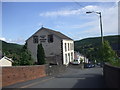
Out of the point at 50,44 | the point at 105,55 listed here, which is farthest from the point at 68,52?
the point at 105,55

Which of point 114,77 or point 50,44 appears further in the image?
point 50,44

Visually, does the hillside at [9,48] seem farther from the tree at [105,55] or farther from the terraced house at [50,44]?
the tree at [105,55]

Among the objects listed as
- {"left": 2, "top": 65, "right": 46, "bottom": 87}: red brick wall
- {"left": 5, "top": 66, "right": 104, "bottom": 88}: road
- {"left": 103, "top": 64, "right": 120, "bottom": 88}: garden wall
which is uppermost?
{"left": 103, "top": 64, "right": 120, "bottom": 88}: garden wall

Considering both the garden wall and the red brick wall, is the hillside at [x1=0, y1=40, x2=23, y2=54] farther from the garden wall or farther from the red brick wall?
the garden wall

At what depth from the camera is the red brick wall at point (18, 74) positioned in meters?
17.2

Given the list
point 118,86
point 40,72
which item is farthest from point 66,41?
point 118,86

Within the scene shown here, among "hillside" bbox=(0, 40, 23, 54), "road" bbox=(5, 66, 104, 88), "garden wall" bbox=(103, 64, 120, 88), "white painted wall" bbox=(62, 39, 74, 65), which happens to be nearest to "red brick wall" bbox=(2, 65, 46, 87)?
"road" bbox=(5, 66, 104, 88)

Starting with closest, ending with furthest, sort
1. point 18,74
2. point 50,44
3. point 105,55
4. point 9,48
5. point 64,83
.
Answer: point 64,83
point 18,74
point 105,55
point 50,44
point 9,48

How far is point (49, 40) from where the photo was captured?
6241 cm

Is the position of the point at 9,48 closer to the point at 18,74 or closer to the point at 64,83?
the point at 18,74

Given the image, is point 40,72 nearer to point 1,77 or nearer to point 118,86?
point 1,77

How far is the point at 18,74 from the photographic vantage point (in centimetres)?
1962

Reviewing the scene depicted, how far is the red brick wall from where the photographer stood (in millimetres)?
17188

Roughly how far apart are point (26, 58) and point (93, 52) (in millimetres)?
81893
